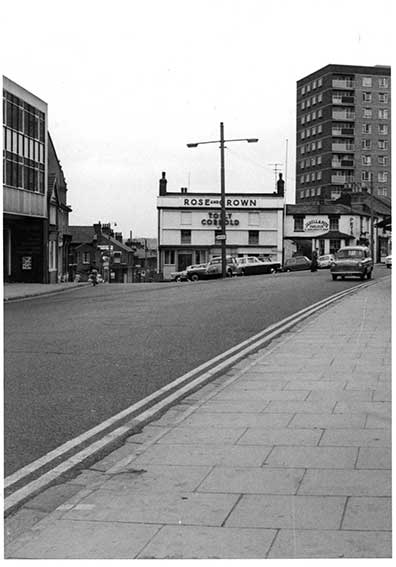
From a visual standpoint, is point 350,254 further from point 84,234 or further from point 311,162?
point 311,162

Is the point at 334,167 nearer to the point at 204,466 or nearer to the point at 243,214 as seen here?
the point at 243,214

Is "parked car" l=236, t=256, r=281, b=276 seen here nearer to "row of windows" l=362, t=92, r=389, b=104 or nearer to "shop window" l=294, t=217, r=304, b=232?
"shop window" l=294, t=217, r=304, b=232

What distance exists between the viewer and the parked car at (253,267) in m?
54.2

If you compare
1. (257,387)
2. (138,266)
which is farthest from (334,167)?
(257,387)

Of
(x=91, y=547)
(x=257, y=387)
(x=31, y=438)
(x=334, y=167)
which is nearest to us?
(x=91, y=547)

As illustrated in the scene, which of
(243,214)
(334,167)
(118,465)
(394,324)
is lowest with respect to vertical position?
(118,465)

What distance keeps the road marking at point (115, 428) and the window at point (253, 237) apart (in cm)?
6096

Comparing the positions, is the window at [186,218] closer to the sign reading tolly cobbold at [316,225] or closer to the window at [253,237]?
the window at [253,237]

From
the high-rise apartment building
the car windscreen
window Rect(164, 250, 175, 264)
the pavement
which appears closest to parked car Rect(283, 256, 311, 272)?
the high-rise apartment building

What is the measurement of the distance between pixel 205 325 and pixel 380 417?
9190 mm

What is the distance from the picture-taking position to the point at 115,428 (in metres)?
7.21

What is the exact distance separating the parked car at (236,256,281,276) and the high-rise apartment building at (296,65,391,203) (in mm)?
7870

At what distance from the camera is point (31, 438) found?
6.79 metres

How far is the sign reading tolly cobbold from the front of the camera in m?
74.9
